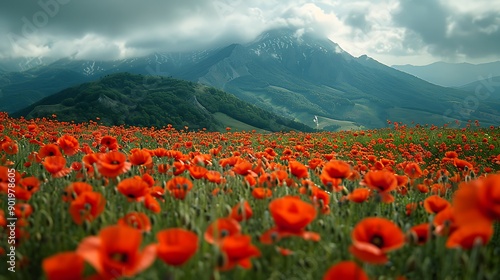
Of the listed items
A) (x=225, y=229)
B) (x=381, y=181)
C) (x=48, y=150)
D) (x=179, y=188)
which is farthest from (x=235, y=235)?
(x=48, y=150)

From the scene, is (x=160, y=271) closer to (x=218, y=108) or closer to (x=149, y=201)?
(x=149, y=201)

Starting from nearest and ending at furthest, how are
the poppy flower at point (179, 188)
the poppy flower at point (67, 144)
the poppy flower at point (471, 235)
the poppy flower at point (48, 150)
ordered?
1. the poppy flower at point (471, 235)
2. the poppy flower at point (179, 188)
3. the poppy flower at point (48, 150)
4. the poppy flower at point (67, 144)

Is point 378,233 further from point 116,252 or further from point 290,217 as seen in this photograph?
point 116,252

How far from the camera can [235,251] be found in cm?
144

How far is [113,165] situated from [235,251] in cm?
165

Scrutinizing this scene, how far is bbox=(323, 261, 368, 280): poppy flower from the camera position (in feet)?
4.27

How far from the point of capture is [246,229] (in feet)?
7.62

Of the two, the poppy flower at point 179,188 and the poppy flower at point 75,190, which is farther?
the poppy flower at point 179,188

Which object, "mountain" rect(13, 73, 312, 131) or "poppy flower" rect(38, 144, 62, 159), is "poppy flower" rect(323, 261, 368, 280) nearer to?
"poppy flower" rect(38, 144, 62, 159)

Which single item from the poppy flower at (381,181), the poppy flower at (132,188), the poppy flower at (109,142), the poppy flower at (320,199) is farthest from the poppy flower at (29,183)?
the poppy flower at (381,181)

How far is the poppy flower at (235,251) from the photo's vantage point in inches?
55.7

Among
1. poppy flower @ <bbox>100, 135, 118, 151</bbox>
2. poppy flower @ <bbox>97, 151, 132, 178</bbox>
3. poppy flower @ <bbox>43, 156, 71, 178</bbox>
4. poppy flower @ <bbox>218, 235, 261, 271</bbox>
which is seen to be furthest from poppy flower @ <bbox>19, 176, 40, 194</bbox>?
poppy flower @ <bbox>218, 235, 261, 271</bbox>

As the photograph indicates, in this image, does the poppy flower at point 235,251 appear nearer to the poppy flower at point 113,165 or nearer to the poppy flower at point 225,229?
the poppy flower at point 225,229

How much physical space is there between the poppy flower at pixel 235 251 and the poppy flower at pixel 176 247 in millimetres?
147
